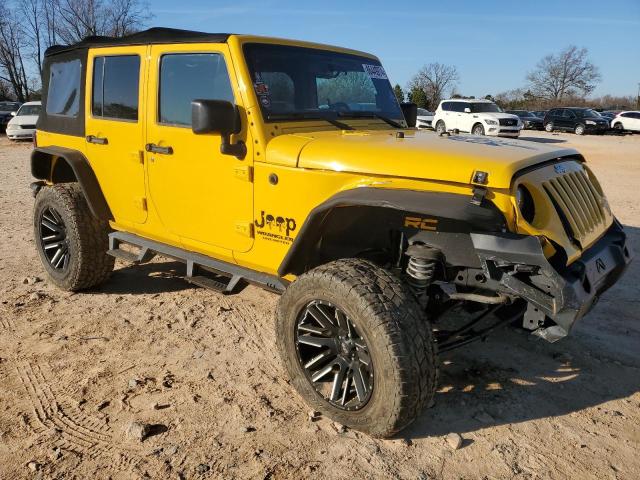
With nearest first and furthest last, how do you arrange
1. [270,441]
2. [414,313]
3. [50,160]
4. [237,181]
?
[414,313] → [270,441] → [237,181] → [50,160]

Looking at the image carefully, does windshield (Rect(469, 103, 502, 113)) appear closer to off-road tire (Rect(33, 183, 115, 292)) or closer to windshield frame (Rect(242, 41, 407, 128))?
windshield frame (Rect(242, 41, 407, 128))

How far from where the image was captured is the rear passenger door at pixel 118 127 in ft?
12.5

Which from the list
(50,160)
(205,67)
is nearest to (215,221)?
(205,67)

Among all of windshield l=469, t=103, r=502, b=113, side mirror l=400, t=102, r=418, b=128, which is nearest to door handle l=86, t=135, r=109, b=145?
side mirror l=400, t=102, r=418, b=128

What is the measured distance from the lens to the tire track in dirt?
2.61 metres

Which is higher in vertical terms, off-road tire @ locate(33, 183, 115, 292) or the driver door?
the driver door

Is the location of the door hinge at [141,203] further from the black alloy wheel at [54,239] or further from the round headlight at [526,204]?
the round headlight at [526,204]

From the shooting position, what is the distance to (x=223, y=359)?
142 inches

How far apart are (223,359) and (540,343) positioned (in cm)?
226

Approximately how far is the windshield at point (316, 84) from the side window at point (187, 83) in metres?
0.22

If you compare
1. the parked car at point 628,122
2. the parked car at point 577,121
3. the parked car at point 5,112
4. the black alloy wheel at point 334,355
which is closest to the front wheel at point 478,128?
the parked car at point 577,121

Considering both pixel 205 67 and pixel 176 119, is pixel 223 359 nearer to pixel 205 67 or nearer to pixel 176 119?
pixel 176 119

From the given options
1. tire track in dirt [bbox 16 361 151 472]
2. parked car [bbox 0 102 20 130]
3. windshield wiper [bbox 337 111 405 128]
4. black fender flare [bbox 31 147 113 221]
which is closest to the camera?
tire track in dirt [bbox 16 361 151 472]

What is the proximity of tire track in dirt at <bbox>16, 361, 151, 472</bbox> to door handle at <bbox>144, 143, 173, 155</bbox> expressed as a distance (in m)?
1.63
